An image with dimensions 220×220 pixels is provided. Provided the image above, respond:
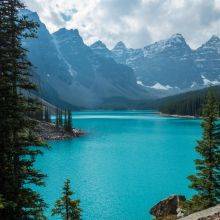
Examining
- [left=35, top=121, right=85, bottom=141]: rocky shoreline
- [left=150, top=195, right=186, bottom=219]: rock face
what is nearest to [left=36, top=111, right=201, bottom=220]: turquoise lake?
[left=150, top=195, right=186, bottom=219]: rock face

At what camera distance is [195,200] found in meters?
40.2

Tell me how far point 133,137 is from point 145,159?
59.4 metres

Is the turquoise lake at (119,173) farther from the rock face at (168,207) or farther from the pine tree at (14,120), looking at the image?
the pine tree at (14,120)

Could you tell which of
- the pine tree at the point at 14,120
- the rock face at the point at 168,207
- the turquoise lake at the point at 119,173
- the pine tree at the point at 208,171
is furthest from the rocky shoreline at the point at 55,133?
the pine tree at the point at 14,120

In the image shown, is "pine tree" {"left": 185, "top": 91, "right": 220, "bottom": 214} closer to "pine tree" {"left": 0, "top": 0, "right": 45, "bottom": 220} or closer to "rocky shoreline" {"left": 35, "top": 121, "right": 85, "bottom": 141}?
"pine tree" {"left": 0, "top": 0, "right": 45, "bottom": 220}

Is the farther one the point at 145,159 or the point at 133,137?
the point at 133,137

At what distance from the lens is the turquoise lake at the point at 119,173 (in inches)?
2334

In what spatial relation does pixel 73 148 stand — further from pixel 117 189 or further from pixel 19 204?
pixel 19 204

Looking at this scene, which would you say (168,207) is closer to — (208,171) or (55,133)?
(208,171)

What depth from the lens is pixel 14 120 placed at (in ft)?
79.3

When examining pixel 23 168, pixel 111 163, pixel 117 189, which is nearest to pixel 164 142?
pixel 111 163

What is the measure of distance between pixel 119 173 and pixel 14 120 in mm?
63043

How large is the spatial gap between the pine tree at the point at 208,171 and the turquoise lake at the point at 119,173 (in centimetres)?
1498

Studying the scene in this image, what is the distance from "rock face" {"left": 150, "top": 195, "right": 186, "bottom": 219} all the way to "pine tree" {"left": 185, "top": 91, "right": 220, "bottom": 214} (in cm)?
1133
